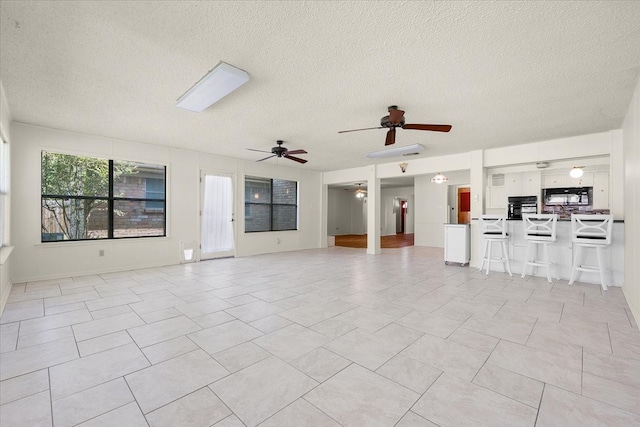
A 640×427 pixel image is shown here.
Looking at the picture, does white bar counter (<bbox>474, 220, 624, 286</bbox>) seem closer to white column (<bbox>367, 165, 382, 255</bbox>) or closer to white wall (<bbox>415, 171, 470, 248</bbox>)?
white column (<bbox>367, 165, 382, 255</bbox>)

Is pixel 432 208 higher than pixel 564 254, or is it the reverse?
pixel 432 208

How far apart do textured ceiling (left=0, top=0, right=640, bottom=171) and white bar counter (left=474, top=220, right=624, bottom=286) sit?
172 centimetres

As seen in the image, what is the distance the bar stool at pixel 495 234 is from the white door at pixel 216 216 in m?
5.57

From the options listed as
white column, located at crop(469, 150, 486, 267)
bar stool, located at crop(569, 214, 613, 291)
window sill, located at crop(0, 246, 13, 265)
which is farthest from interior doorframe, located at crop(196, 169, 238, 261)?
bar stool, located at crop(569, 214, 613, 291)

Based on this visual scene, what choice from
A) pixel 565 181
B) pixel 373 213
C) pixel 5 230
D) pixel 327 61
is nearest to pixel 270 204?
pixel 373 213

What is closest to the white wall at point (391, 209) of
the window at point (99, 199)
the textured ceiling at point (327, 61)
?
the textured ceiling at point (327, 61)

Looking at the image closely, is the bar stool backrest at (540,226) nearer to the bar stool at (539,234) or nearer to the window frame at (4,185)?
the bar stool at (539,234)

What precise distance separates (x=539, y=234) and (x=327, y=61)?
461 centimetres

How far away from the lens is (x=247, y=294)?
3.85m

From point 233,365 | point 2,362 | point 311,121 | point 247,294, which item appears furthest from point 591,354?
point 2,362

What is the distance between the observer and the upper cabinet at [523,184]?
23.9 ft

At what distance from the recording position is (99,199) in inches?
206

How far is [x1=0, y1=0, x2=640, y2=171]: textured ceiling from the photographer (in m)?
1.99

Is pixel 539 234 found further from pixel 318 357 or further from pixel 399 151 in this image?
pixel 318 357
